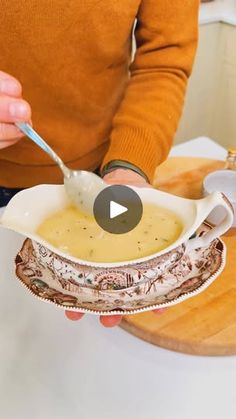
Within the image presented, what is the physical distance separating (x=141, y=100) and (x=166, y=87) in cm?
5

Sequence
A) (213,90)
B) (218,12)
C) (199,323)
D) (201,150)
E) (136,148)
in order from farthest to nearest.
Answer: (213,90) → (218,12) → (201,150) → (136,148) → (199,323)

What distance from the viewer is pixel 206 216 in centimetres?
54

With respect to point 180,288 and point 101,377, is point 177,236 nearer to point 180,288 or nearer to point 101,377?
point 180,288

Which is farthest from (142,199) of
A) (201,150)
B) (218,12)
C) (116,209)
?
(218,12)

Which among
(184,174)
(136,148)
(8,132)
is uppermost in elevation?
(8,132)

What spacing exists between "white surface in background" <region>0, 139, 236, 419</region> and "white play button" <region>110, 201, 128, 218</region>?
15 cm

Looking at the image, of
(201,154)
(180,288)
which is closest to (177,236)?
(180,288)

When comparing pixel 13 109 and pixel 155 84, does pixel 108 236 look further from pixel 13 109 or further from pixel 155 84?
pixel 155 84

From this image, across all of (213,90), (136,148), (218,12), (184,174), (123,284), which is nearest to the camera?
(123,284)

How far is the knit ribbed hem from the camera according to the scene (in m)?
0.76

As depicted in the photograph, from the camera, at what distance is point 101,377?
1.93ft

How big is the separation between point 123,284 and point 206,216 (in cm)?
10

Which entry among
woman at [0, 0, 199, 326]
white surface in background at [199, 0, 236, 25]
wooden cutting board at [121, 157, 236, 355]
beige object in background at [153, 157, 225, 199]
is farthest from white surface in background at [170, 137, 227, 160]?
white surface in background at [199, 0, 236, 25]

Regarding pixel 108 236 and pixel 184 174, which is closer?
pixel 108 236
